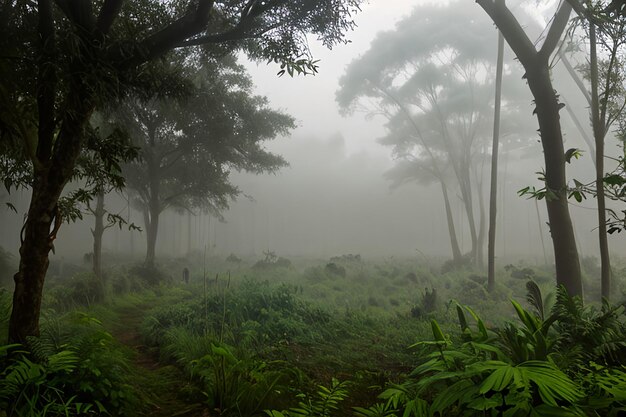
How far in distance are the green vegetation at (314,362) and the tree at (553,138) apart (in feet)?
2.03

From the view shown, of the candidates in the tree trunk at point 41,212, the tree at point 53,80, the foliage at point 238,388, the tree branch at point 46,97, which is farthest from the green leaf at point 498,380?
the tree branch at point 46,97

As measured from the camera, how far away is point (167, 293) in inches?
416

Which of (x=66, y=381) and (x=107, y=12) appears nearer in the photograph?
(x=66, y=381)

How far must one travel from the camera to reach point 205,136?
44.5 ft

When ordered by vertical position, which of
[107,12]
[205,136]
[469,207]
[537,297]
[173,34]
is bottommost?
[537,297]

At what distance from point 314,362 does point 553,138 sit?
4656 millimetres

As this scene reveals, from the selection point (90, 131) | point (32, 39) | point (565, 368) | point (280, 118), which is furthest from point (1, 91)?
point (280, 118)

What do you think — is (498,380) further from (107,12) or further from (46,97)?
(107,12)

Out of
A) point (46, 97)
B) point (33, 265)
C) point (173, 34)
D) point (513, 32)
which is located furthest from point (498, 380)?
point (513, 32)

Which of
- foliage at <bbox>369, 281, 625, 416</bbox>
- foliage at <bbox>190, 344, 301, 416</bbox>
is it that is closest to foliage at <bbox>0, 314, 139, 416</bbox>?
foliage at <bbox>190, 344, 301, 416</bbox>

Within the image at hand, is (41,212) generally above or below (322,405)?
above

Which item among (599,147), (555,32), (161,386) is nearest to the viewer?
(161,386)

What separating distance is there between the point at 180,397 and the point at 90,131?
3278 millimetres

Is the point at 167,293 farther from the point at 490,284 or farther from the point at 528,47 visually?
the point at 528,47
